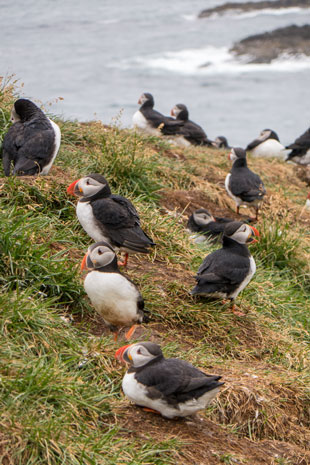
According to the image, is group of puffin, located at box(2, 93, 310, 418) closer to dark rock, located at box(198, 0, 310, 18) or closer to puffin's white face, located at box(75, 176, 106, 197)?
puffin's white face, located at box(75, 176, 106, 197)

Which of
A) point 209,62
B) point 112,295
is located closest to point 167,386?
point 112,295

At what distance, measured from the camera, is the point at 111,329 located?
482 cm

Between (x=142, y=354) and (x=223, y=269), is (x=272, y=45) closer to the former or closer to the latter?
(x=223, y=269)

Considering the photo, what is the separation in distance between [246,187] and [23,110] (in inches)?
113

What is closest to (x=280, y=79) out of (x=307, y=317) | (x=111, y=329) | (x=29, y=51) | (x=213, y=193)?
(x=29, y=51)

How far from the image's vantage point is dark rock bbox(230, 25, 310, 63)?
2372 cm

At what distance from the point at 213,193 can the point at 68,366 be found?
487cm

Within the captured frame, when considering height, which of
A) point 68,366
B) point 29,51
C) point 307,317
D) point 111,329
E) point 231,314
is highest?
point 68,366

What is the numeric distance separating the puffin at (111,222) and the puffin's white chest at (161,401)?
1.57 meters

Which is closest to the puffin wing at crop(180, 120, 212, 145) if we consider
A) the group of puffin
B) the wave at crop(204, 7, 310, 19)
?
the group of puffin

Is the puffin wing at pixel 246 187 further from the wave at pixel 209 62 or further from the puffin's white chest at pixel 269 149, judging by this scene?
the wave at pixel 209 62

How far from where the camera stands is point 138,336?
193 inches

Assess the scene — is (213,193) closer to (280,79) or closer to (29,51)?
(29,51)

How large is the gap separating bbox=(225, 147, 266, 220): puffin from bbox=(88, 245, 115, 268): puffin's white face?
12.5 ft
